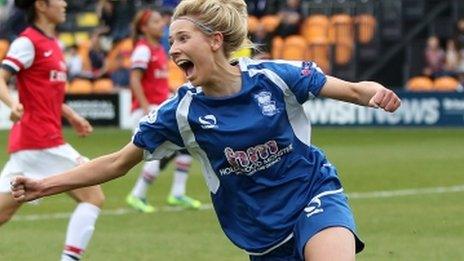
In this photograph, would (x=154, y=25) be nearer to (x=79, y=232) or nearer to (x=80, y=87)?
(x=79, y=232)

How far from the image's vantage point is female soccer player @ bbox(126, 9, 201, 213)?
16297mm

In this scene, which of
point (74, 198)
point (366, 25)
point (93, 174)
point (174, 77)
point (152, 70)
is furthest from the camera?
point (366, 25)

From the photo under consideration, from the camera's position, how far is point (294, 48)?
109 ft

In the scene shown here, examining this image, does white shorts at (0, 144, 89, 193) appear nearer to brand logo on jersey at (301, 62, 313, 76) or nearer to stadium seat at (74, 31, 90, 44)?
brand logo on jersey at (301, 62, 313, 76)

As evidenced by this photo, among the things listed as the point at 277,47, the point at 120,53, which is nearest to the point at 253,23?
the point at 277,47

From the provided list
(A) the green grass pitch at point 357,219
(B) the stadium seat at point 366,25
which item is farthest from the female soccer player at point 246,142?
(B) the stadium seat at point 366,25

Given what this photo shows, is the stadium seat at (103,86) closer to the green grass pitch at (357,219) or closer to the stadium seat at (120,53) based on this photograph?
the stadium seat at (120,53)

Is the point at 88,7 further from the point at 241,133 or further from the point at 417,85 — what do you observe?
the point at 241,133

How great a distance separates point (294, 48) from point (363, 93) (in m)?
26.2

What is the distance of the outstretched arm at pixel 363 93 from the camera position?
6715 mm

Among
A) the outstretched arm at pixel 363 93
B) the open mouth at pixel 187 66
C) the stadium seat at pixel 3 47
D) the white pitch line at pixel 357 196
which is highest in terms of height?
the open mouth at pixel 187 66

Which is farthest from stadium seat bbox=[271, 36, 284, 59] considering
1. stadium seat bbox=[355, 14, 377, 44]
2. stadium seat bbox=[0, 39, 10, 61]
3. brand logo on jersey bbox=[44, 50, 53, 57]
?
brand logo on jersey bbox=[44, 50, 53, 57]

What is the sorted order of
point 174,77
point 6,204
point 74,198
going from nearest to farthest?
point 6,204, point 74,198, point 174,77

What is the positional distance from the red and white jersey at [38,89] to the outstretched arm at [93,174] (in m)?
4.06
